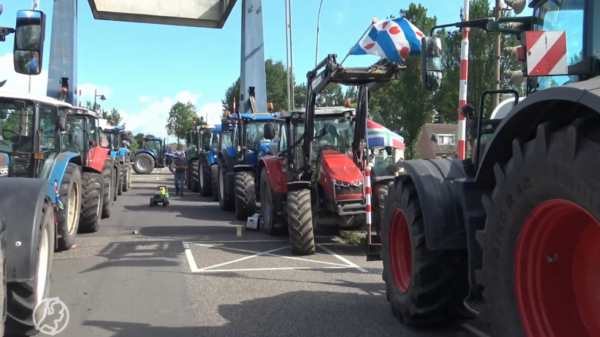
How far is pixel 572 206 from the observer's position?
257 centimetres

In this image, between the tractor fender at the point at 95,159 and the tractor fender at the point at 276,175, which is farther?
the tractor fender at the point at 95,159

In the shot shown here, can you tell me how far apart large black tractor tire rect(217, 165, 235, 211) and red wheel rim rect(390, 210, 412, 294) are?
9.93 meters

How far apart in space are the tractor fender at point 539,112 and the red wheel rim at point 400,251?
1731 millimetres

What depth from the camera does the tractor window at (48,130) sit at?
8.27m

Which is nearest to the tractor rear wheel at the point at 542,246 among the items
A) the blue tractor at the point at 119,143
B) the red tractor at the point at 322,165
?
the red tractor at the point at 322,165

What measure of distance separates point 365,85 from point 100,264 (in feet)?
14.7

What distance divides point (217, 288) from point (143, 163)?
3067 cm

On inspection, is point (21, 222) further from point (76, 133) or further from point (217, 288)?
→ point (76, 133)

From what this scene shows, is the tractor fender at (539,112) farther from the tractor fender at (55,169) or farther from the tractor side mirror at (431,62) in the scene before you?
the tractor fender at (55,169)

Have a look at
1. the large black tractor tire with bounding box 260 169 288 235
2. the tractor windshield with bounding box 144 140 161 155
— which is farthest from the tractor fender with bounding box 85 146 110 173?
the tractor windshield with bounding box 144 140 161 155

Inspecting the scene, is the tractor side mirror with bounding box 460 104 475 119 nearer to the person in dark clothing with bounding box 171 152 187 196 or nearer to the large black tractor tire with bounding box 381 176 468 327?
the large black tractor tire with bounding box 381 176 468 327

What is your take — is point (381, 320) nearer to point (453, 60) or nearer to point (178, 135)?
A: point (453, 60)

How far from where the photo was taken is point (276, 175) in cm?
1051

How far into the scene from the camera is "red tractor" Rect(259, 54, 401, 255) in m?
8.28
